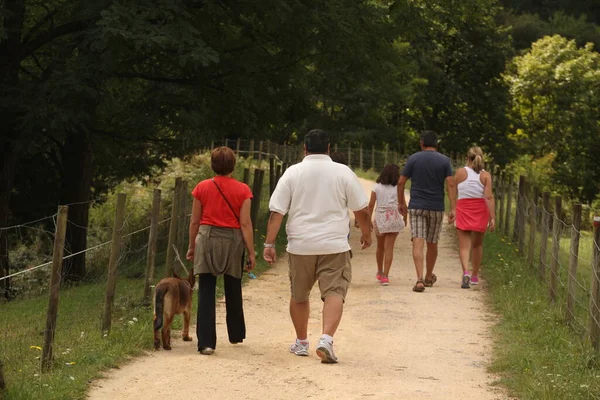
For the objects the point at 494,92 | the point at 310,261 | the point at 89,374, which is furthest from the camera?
the point at 494,92

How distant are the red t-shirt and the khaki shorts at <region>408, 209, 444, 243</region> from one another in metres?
4.79

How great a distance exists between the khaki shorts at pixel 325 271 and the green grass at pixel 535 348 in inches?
55.9

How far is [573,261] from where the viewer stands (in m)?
11.3

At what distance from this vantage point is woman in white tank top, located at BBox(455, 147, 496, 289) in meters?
14.6

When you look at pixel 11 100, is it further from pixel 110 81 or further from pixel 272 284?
pixel 272 284

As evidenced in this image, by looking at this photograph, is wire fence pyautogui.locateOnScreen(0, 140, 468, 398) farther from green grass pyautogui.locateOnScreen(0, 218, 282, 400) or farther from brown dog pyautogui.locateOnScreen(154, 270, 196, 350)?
brown dog pyautogui.locateOnScreen(154, 270, 196, 350)

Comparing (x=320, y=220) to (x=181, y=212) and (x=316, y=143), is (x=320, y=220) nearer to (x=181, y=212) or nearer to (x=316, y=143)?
(x=316, y=143)

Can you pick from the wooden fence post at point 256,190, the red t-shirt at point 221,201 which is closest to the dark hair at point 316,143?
the red t-shirt at point 221,201

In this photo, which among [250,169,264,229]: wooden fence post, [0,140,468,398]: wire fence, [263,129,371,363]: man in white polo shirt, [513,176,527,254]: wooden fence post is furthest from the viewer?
[250,169,264,229]: wooden fence post

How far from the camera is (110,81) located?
2117cm

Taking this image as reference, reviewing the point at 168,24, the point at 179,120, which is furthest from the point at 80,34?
the point at 179,120

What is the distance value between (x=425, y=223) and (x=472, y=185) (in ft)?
3.00

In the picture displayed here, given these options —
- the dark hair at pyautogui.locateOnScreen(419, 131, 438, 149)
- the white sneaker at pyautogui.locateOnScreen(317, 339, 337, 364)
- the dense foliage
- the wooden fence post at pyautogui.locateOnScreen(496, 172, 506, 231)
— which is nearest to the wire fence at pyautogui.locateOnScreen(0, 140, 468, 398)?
the dense foliage

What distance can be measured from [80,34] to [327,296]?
34.7ft
